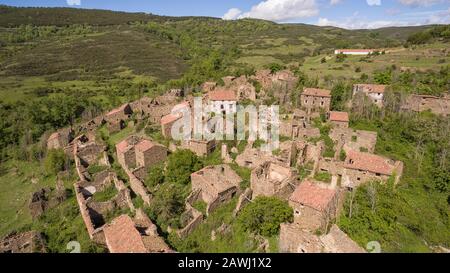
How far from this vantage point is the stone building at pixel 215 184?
2491 centimetres

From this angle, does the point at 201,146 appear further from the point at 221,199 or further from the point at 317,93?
the point at 317,93

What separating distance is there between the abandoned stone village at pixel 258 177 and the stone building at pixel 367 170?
7cm

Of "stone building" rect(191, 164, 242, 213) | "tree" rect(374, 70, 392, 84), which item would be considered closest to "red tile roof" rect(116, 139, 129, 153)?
"stone building" rect(191, 164, 242, 213)

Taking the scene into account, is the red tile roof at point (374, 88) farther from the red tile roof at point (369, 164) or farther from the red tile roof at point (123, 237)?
the red tile roof at point (123, 237)

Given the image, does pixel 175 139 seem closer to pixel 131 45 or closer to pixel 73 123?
pixel 73 123

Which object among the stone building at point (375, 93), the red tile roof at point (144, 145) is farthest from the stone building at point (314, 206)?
the stone building at point (375, 93)

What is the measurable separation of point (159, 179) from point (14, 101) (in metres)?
64.0

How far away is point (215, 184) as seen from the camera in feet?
87.5

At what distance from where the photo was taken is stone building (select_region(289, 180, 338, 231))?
19.7 m

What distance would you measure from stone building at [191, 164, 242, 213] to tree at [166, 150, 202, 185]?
5.67 feet

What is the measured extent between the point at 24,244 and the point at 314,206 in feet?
78.9

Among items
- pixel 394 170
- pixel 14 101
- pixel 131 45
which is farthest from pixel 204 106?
pixel 131 45

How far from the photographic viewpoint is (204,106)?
45688 mm
